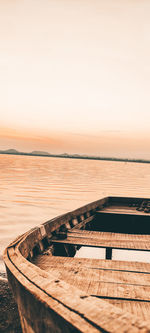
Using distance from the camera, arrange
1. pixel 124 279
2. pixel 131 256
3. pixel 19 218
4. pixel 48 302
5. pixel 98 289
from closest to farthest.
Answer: pixel 48 302 → pixel 98 289 → pixel 124 279 → pixel 131 256 → pixel 19 218

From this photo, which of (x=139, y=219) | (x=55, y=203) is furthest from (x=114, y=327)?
(x=55, y=203)

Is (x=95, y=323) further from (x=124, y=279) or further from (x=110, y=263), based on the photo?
(x=110, y=263)

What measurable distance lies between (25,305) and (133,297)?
3.66 feet

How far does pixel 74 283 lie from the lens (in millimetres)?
2596

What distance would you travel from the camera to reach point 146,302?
2.26 meters

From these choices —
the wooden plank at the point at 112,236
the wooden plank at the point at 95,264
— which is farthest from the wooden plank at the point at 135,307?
the wooden plank at the point at 112,236

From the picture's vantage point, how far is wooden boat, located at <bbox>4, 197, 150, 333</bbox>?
1.22 meters

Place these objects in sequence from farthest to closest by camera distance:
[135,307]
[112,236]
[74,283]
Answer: [112,236] → [74,283] → [135,307]

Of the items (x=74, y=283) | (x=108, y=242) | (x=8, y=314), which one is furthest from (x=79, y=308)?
(x=8, y=314)

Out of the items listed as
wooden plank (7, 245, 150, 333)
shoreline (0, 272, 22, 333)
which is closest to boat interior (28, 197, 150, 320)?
wooden plank (7, 245, 150, 333)

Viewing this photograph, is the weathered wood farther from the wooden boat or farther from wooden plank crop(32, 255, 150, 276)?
wooden plank crop(32, 255, 150, 276)

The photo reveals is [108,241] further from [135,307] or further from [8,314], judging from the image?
[135,307]

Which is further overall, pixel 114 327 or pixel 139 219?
pixel 139 219

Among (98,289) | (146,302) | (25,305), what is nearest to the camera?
(25,305)
